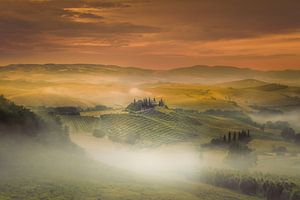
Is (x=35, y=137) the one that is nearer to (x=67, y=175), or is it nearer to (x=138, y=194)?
(x=67, y=175)

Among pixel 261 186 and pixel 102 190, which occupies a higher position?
pixel 102 190

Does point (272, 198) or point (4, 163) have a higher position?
point (4, 163)

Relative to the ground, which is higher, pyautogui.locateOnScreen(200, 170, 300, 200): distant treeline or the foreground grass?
the foreground grass

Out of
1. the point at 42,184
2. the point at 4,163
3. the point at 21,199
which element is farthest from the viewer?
the point at 4,163

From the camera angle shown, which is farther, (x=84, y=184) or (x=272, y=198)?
(x=272, y=198)

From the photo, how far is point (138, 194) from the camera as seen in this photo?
157375mm

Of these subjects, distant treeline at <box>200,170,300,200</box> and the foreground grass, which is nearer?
the foreground grass

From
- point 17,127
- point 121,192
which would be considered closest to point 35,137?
point 17,127

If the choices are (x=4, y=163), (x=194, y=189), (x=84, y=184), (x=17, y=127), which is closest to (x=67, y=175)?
(x=84, y=184)

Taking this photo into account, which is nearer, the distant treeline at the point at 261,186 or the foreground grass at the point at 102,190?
the foreground grass at the point at 102,190

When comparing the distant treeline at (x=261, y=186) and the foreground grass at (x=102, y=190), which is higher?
the foreground grass at (x=102, y=190)

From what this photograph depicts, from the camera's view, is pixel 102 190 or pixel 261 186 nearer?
pixel 102 190

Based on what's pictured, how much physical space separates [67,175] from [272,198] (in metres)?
76.0

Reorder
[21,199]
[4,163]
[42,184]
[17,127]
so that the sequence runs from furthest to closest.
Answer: [17,127]
[4,163]
[42,184]
[21,199]
